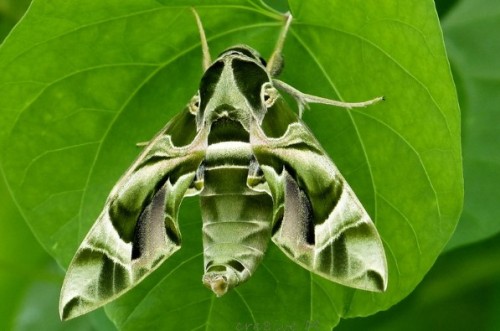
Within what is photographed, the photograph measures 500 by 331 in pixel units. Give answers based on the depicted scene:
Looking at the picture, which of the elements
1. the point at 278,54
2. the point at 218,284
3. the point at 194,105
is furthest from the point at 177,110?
the point at 218,284

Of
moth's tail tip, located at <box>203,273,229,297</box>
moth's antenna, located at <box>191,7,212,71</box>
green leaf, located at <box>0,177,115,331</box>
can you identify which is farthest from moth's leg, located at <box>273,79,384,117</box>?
green leaf, located at <box>0,177,115,331</box>

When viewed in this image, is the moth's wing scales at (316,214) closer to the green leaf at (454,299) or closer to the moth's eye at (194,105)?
the moth's eye at (194,105)

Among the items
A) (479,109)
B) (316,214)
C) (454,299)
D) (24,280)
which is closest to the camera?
(316,214)

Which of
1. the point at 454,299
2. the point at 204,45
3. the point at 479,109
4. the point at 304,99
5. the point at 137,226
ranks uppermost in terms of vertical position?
the point at 204,45

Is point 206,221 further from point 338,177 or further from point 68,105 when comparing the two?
point 68,105

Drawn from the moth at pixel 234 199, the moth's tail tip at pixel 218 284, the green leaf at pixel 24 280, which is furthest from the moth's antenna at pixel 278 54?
the green leaf at pixel 24 280

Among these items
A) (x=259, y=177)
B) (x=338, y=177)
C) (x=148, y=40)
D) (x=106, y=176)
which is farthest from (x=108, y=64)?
(x=338, y=177)

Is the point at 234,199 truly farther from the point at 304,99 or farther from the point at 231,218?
the point at 304,99

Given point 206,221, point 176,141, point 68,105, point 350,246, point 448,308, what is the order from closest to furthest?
point 350,246, point 206,221, point 176,141, point 68,105, point 448,308
